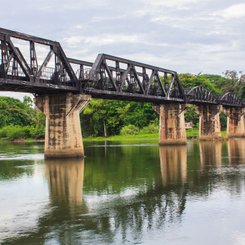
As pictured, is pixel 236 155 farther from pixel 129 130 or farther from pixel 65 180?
pixel 129 130

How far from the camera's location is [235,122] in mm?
123062

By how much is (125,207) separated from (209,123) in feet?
273

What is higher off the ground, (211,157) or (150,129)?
(150,129)

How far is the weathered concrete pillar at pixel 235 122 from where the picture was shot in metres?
121

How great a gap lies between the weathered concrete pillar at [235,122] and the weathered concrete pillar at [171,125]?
130 feet

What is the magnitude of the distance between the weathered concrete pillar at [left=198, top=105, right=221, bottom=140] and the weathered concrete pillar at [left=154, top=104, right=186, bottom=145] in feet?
62.7

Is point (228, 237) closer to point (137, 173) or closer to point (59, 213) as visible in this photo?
point (59, 213)

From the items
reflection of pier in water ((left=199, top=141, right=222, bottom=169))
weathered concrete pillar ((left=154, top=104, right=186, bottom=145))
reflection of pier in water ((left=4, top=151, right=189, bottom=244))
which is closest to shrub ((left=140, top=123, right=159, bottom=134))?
weathered concrete pillar ((left=154, top=104, right=186, bottom=145))

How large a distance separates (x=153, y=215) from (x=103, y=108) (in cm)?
12009

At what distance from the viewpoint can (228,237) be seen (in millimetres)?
16750

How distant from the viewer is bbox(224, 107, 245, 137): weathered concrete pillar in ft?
398

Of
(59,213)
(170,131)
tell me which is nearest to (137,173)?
(59,213)

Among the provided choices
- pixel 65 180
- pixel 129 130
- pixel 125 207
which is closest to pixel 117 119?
pixel 129 130

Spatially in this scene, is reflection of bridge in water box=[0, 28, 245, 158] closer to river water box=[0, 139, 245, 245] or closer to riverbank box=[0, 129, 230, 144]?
river water box=[0, 139, 245, 245]
